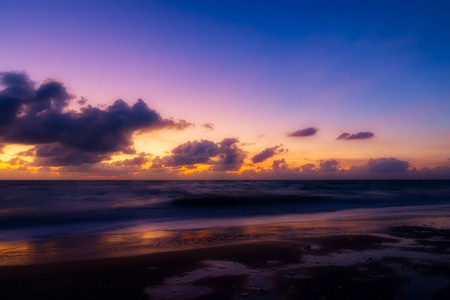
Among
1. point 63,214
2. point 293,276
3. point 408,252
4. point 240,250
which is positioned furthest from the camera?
point 63,214

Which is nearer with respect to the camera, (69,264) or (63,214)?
(69,264)

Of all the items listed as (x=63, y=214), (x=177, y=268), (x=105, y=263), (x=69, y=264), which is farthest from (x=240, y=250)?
(x=63, y=214)

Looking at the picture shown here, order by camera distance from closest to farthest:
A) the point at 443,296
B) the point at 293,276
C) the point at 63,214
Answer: the point at 443,296 → the point at 293,276 → the point at 63,214

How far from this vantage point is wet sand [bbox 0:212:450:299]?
183 inches

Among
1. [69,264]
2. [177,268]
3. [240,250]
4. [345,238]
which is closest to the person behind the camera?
[177,268]

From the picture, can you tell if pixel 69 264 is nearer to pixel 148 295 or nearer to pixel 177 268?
pixel 177 268

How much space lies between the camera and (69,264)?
646 cm

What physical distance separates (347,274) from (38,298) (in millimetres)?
5301

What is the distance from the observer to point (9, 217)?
15664 millimetres

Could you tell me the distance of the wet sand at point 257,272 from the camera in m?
4.65

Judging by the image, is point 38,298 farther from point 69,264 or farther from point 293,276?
point 293,276

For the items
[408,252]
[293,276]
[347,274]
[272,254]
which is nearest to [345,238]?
[408,252]

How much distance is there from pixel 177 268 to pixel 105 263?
1.75m

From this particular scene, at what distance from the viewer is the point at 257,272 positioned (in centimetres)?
561
